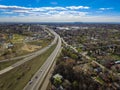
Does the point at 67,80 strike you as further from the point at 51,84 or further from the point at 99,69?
the point at 99,69

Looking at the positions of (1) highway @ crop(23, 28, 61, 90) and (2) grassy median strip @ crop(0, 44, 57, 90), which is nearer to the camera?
(1) highway @ crop(23, 28, 61, 90)

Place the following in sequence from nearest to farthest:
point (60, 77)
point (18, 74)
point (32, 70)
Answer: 1. point (60, 77)
2. point (18, 74)
3. point (32, 70)

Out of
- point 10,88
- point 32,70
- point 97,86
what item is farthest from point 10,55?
point 97,86

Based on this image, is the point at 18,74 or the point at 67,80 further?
the point at 18,74

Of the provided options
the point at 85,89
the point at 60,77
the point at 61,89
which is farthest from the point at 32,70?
the point at 85,89

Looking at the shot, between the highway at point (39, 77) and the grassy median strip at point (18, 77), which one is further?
the grassy median strip at point (18, 77)

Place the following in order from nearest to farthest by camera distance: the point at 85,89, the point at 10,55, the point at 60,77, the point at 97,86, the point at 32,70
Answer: the point at 85,89 < the point at 97,86 < the point at 60,77 < the point at 32,70 < the point at 10,55

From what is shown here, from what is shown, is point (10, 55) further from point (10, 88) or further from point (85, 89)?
point (85, 89)

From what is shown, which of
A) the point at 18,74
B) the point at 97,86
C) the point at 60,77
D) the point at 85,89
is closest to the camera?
the point at 85,89

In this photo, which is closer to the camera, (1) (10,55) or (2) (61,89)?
(2) (61,89)
